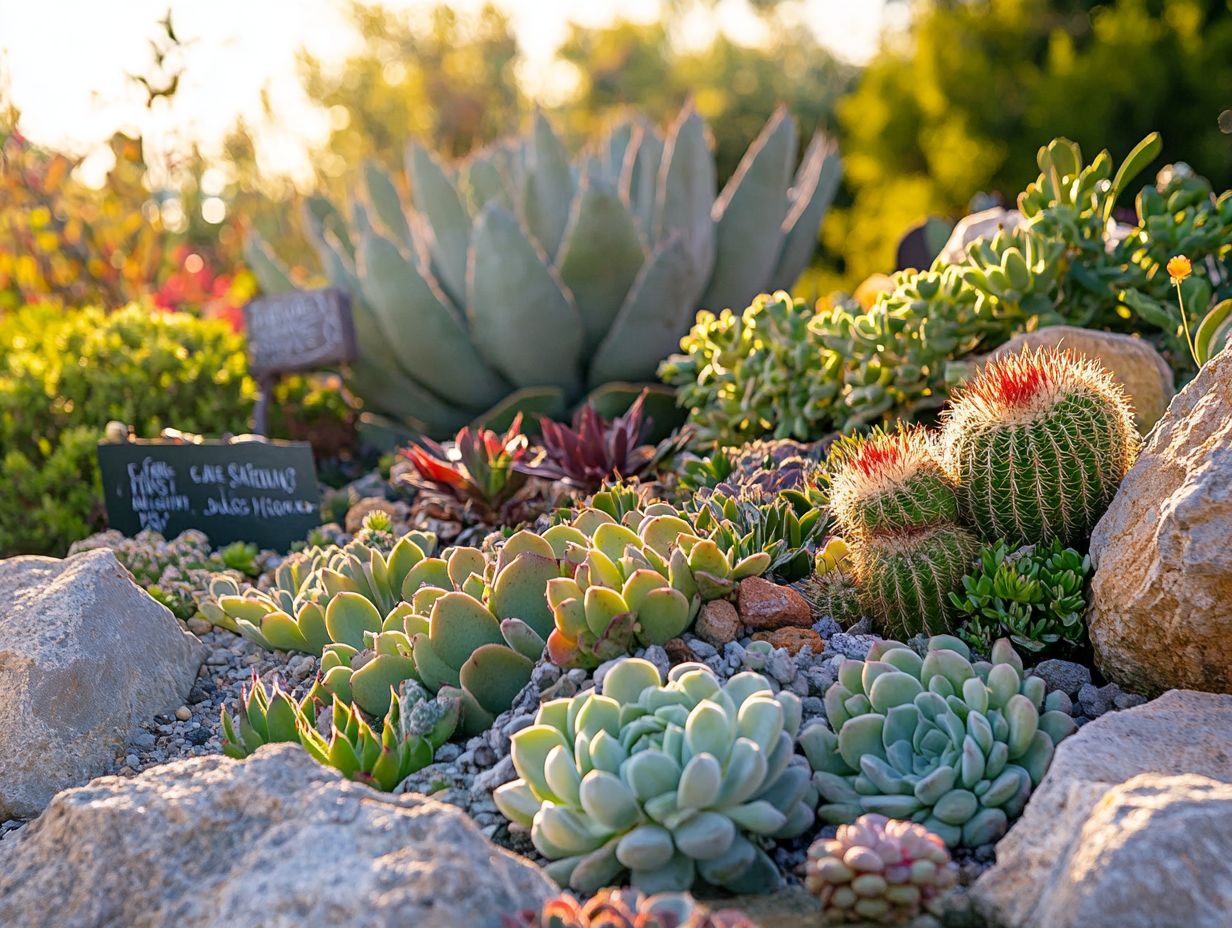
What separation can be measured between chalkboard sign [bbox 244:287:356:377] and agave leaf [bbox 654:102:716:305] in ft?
4.69

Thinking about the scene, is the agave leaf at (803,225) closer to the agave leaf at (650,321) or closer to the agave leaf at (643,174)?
the agave leaf at (643,174)

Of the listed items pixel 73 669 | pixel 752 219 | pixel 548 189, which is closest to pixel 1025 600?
pixel 73 669

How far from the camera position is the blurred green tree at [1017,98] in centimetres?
1004

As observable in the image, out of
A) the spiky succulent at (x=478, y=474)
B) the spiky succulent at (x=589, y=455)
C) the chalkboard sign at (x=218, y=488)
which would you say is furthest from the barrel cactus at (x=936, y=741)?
the chalkboard sign at (x=218, y=488)

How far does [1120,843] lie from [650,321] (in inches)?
139

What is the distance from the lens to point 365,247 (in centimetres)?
505

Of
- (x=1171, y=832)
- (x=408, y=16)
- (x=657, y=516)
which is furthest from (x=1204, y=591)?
(x=408, y=16)

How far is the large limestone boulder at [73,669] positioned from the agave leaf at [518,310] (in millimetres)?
2305

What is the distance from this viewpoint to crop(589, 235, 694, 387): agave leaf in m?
4.81

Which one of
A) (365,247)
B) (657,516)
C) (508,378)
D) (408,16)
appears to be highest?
(408,16)

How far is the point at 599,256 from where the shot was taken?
5.07m

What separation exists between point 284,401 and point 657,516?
131 inches

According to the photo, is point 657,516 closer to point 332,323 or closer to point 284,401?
point 332,323

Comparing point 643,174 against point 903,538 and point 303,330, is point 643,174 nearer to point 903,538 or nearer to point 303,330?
point 303,330
